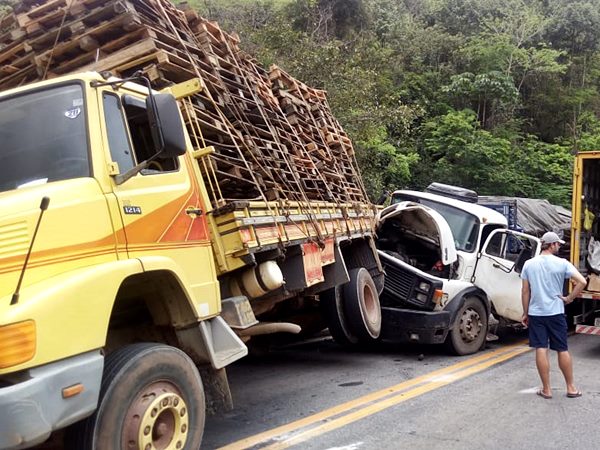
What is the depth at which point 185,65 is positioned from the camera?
5.72 m

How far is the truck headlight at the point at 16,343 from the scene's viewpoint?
288cm

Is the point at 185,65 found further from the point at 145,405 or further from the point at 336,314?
the point at 336,314

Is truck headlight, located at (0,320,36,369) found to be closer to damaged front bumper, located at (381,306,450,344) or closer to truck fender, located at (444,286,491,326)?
damaged front bumper, located at (381,306,450,344)

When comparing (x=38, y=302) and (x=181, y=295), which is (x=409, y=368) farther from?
(x=38, y=302)

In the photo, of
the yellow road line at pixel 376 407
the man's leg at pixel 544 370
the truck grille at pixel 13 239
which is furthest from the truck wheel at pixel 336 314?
the truck grille at pixel 13 239

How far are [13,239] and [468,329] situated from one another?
694cm

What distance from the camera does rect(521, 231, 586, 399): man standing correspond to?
20.7 feet

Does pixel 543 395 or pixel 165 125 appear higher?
pixel 165 125

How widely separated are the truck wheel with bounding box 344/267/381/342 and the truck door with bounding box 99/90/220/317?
10.6 feet

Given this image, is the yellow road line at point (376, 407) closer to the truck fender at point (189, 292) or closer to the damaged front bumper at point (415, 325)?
the damaged front bumper at point (415, 325)

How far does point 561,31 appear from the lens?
30.4 m

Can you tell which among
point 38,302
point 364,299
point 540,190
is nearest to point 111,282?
point 38,302

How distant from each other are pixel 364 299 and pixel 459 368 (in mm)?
1485

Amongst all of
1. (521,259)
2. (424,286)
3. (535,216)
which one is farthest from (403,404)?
(535,216)
